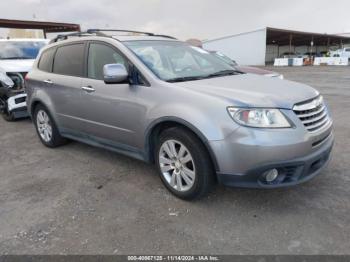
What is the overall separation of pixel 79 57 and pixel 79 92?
0.52 metres

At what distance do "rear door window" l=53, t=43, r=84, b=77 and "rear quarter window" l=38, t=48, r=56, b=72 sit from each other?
0.57ft

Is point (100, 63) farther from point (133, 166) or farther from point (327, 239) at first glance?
point (327, 239)

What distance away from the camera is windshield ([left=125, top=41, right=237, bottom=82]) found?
3.48 m

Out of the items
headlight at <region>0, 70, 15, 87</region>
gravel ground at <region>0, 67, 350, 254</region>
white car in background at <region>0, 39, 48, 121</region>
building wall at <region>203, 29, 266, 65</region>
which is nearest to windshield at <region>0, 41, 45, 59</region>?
white car in background at <region>0, 39, 48, 121</region>

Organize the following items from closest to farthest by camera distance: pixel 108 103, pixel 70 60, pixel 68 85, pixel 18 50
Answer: pixel 108 103, pixel 68 85, pixel 70 60, pixel 18 50

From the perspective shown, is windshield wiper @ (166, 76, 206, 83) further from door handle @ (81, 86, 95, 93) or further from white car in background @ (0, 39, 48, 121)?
white car in background @ (0, 39, 48, 121)

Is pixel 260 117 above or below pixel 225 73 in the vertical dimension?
below

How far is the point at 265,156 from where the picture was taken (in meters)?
2.64

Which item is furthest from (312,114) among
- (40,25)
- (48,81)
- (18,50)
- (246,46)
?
(246,46)

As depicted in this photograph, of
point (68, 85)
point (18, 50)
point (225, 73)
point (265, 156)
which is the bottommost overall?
point (265, 156)

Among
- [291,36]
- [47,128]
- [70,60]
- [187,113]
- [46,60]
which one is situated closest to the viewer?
[187,113]

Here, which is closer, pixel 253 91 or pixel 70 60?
pixel 253 91

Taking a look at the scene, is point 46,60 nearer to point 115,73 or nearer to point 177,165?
point 115,73

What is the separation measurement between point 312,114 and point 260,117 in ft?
2.07
